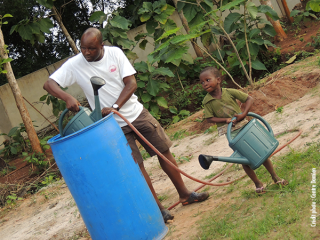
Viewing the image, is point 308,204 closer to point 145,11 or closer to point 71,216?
point 71,216

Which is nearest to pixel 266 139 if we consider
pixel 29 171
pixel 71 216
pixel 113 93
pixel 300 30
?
pixel 113 93

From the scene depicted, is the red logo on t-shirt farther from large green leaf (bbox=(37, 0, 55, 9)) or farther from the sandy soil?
large green leaf (bbox=(37, 0, 55, 9))

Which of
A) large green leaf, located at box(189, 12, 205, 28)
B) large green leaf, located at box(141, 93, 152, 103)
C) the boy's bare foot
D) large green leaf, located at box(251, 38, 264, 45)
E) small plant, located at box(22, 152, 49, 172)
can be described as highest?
large green leaf, located at box(189, 12, 205, 28)

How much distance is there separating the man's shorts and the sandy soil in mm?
582

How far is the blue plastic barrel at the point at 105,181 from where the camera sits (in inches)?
93.4

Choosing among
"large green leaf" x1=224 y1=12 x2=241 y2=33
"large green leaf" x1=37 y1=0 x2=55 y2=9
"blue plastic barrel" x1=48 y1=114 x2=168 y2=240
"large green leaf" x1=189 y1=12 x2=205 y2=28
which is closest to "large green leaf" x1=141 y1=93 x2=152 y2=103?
"large green leaf" x1=189 y1=12 x2=205 y2=28

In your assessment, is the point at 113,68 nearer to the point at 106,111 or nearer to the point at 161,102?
the point at 106,111

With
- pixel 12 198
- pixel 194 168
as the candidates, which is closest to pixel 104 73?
pixel 194 168

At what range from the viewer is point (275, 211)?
2270 millimetres

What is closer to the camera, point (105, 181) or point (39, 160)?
point (105, 181)

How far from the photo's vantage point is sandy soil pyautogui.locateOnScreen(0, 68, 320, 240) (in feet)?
9.66

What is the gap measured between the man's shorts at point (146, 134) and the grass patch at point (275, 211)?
684mm

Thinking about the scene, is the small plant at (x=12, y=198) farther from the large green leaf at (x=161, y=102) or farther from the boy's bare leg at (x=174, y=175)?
the boy's bare leg at (x=174, y=175)

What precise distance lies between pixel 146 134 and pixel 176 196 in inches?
31.7
